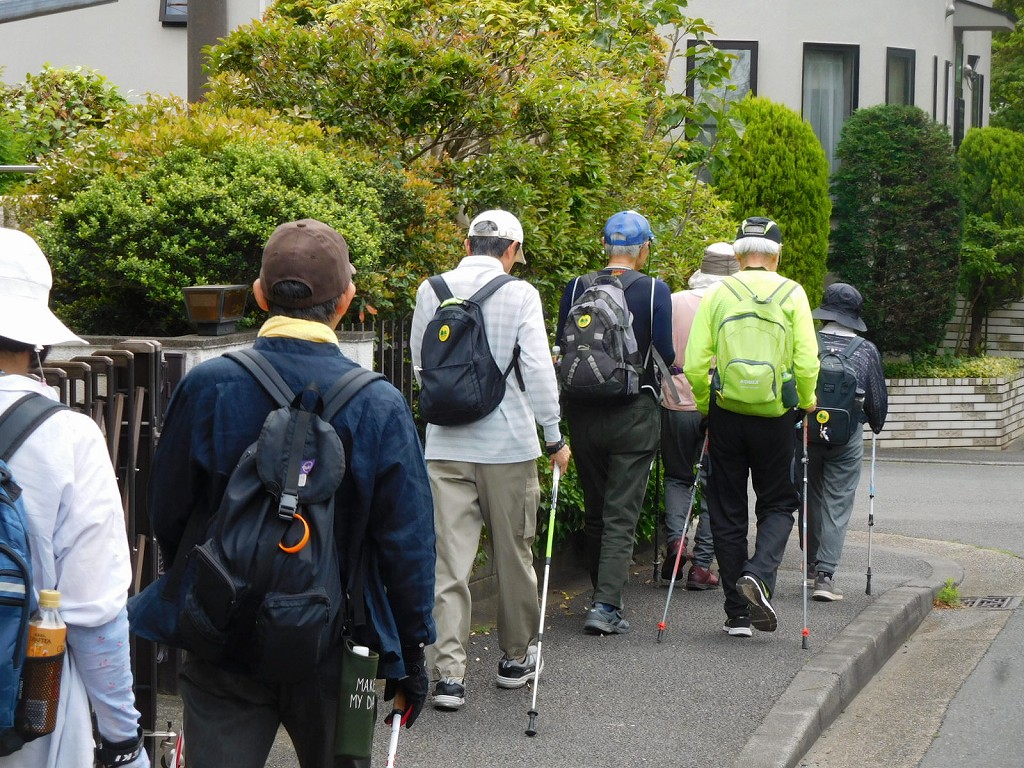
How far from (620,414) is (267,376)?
12.8 feet

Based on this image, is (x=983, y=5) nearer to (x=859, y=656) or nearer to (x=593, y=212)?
(x=593, y=212)

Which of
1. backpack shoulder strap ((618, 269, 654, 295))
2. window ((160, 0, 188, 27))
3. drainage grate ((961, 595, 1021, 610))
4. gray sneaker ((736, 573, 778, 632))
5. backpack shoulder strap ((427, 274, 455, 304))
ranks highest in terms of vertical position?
window ((160, 0, 188, 27))

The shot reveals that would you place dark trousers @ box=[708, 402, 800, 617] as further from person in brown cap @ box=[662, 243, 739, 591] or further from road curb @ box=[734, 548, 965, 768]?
person in brown cap @ box=[662, 243, 739, 591]

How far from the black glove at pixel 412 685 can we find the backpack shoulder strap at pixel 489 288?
2451mm

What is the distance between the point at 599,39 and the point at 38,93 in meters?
4.41

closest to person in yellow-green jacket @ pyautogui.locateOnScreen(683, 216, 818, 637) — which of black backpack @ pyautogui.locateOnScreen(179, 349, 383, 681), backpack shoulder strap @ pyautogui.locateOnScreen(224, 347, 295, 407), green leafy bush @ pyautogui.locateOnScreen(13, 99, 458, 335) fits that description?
green leafy bush @ pyautogui.locateOnScreen(13, 99, 458, 335)

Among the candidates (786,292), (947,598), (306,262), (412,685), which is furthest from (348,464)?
(947,598)

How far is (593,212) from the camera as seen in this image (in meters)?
8.36

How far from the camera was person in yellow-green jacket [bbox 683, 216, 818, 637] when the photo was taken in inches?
271

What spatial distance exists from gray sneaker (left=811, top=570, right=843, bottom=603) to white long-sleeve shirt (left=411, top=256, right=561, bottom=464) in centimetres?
312

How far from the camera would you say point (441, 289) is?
580cm

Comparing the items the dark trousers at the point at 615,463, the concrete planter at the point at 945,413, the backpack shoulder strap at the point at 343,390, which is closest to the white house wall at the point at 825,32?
the concrete planter at the point at 945,413

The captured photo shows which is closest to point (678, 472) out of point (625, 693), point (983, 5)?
point (625, 693)

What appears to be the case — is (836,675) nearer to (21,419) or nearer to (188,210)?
(188,210)
